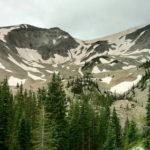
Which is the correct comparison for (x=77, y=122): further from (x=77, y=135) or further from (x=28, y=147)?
(x=28, y=147)

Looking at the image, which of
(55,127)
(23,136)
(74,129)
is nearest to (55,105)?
(55,127)

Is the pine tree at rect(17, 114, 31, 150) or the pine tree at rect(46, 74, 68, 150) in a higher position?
the pine tree at rect(46, 74, 68, 150)

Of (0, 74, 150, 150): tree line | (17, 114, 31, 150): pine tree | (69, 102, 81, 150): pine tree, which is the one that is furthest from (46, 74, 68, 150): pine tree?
(69, 102, 81, 150): pine tree

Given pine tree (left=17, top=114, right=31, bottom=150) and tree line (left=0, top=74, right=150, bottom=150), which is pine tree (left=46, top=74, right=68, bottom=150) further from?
pine tree (left=17, top=114, right=31, bottom=150)

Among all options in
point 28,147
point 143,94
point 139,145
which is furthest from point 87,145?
point 143,94

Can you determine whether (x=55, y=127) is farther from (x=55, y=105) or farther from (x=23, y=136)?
(x=23, y=136)

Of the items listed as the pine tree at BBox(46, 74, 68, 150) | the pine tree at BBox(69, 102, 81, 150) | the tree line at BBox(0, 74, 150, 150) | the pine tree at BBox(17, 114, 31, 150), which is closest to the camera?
the tree line at BBox(0, 74, 150, 150)

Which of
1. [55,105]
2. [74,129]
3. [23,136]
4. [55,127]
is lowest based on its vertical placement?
[23,136]

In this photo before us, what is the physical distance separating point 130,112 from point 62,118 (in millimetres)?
90367

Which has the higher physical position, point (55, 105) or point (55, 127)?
point (55, 105)

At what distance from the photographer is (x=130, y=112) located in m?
121

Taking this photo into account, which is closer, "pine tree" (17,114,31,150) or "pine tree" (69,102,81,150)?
"pine tree" (17,114,31,150)

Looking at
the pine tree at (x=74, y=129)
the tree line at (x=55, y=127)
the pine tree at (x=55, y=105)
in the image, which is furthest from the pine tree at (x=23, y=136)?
the pine tree at (x=55, y=105)

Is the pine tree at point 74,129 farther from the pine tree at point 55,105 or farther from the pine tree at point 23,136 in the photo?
the pine tree at point 55,105
